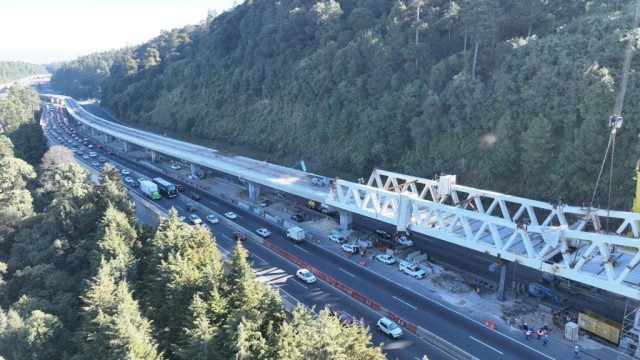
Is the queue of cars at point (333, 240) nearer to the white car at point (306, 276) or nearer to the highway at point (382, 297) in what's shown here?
the white car at point (306, 276)

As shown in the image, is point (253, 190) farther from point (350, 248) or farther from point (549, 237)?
point (549, 237)

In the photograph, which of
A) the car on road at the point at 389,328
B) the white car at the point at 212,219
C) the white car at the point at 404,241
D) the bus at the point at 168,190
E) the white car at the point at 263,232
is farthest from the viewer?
the bus at the point at 168,190

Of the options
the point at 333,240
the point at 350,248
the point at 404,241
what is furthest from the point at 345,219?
the point at 404,241

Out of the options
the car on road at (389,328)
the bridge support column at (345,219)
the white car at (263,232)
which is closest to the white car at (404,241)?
the bridge support column at (345,219)

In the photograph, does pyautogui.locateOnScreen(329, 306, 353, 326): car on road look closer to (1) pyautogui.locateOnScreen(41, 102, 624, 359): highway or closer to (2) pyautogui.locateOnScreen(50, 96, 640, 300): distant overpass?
(1) pyautogui.locateOnScreen(41, 102, 624, 359): highway

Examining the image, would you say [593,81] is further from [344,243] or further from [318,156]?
[318,156]
